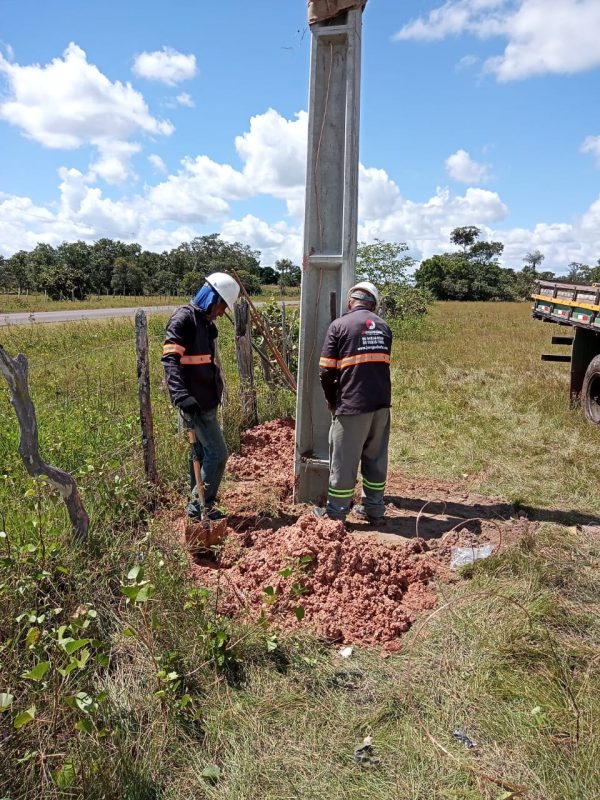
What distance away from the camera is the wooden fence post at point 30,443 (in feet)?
9.32

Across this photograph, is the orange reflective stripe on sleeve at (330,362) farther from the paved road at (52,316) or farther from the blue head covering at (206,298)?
the paved road at (52,316)

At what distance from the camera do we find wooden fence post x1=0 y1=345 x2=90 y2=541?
2.84 metres

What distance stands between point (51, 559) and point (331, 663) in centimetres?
162

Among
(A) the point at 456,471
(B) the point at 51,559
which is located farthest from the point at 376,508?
(B) the point at 51,559

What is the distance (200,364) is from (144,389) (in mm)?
478

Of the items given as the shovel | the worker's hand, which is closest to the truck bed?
the worker's hand

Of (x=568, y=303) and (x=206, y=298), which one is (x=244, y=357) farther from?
(x=568, y=303)

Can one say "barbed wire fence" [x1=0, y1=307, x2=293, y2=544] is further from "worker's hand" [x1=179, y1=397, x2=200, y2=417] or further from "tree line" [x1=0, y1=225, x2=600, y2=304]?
"tree line" [x1=0, y1=225, x2=600, y2=304]

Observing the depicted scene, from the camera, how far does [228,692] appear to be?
8.72ft

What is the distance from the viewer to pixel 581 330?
7.88 m

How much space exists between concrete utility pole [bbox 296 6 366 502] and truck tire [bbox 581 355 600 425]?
177 inches

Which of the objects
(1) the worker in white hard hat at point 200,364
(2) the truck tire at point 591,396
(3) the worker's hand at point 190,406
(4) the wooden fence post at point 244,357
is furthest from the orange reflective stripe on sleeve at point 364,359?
(2) the truck tire at point 591,396

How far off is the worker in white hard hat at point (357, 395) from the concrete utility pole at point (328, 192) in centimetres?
38

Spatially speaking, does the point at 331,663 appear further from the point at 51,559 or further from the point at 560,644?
the point at 51,559
